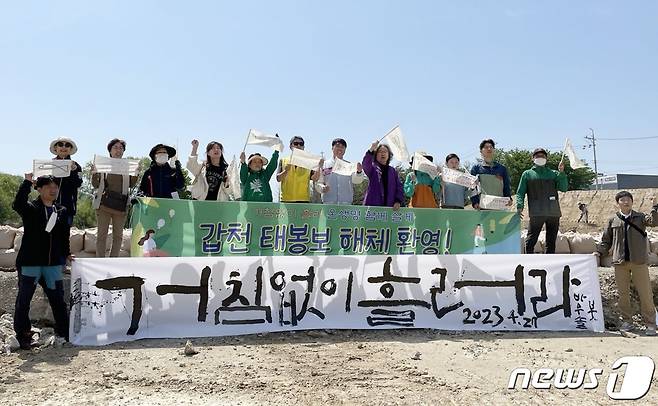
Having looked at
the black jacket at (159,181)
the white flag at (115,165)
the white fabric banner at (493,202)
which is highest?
the white flag at (115,165)

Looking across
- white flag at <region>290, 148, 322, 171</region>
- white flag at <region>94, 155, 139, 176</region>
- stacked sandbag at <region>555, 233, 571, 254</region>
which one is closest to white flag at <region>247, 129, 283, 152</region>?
white flag at <region>290, 148, 322, 171</region>

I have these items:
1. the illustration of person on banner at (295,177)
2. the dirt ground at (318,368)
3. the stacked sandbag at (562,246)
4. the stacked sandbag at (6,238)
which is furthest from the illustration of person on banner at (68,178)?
the stacked sandbag at (562,246)

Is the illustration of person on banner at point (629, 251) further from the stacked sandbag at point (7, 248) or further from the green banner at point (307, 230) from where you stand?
the stacked sandbag at point (7, 248)

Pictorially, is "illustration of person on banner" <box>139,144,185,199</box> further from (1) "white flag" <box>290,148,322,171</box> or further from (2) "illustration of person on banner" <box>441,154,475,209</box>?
(2) "illustration of person on banner" <box>441,154,475,209</box>

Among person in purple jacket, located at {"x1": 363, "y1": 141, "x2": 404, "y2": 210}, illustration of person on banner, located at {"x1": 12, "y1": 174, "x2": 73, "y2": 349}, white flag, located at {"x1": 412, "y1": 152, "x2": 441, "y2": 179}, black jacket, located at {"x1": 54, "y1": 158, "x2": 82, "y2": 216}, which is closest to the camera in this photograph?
illustration of person on banner, located at {"x1": 12, "y1": 174, "x2": 73, "y2": 349}

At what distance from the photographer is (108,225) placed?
6566 mm

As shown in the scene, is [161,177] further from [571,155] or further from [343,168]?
[571,155]

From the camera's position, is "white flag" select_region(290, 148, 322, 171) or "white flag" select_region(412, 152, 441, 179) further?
"white flag" select_region(412, 152, 441, 179)

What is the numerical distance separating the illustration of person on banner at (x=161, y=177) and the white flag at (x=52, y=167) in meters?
0.99

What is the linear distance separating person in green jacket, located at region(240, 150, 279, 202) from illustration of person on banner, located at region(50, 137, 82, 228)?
1.93 metres

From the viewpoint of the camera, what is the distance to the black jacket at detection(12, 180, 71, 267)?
189 inches

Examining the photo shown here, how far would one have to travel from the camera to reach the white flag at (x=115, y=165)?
6.19 metres

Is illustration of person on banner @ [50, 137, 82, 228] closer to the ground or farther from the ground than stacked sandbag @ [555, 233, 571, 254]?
farther from the ground

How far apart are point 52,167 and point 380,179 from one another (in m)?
3.89
